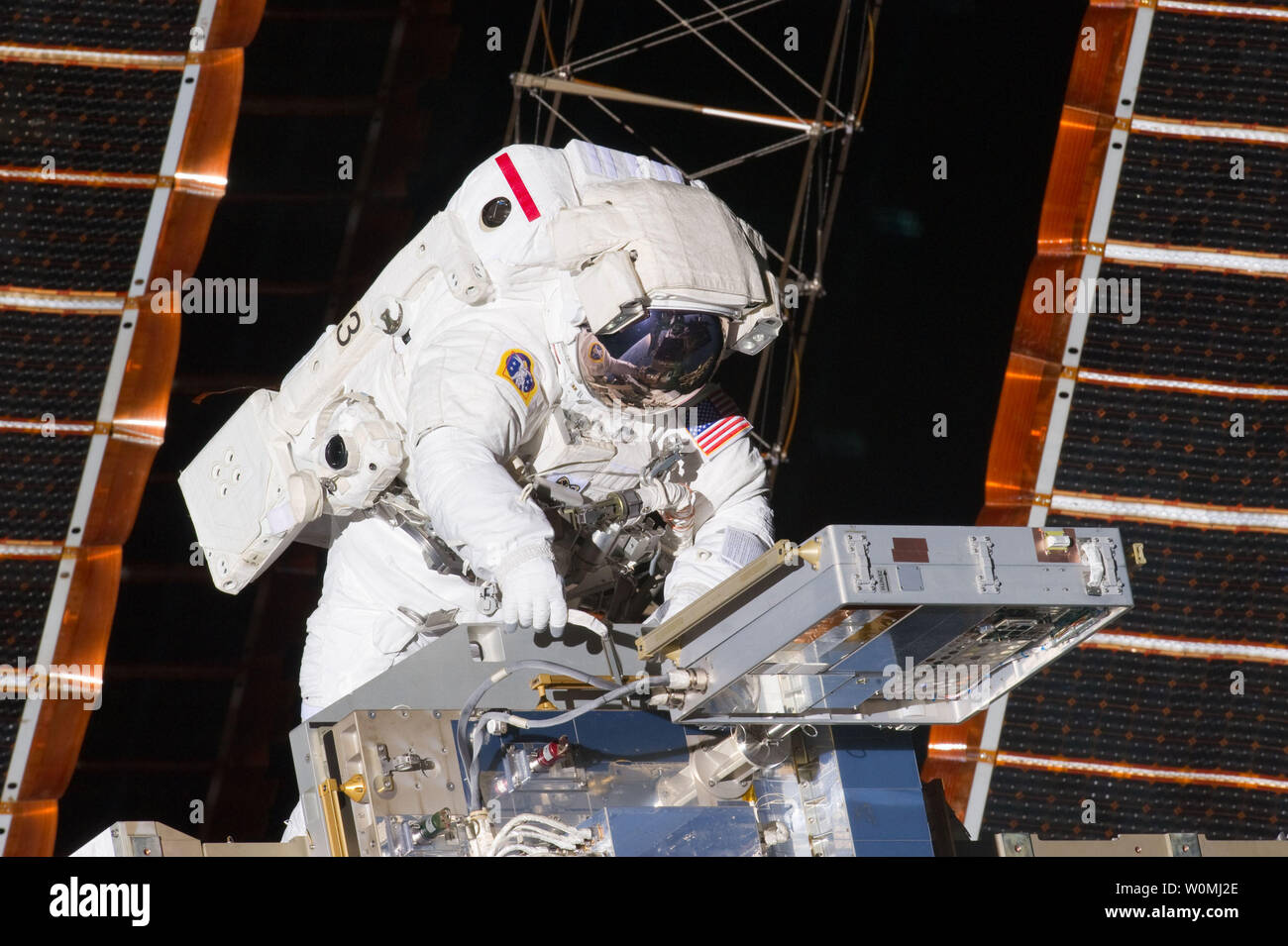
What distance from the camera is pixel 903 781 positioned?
132 inches

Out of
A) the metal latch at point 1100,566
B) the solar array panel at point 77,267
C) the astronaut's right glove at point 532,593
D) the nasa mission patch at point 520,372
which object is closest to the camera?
the metal latch at point 1100,566

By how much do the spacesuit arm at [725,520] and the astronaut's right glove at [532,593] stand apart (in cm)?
50

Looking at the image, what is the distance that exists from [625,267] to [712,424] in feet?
1.78

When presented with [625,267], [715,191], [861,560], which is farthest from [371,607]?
[715,191]

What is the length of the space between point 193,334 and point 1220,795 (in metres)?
3.31

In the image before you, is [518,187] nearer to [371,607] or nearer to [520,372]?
[520,372]

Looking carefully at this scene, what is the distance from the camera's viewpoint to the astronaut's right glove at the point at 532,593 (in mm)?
3246

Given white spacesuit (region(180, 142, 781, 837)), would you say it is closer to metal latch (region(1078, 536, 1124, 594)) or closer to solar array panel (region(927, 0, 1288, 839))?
metal latch (region(1078, 536, 1124, 594))

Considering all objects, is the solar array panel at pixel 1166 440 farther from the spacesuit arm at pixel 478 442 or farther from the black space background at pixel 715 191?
the spacesuit arm at pixel 478 442

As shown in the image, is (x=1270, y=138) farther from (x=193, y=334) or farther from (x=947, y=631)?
(x=193, y=334)

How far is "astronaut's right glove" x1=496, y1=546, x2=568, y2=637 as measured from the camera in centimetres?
325

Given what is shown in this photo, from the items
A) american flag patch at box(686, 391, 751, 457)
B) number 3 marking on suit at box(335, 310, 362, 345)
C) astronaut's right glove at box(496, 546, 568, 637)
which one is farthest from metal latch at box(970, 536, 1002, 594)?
number 3 marking on suit at box(335, 310, 362, 345)

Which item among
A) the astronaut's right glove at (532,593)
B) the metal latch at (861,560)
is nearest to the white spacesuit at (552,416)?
the astronaut's right glove at (532,593)

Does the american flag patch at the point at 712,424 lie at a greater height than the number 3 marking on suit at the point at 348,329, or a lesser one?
lesser
